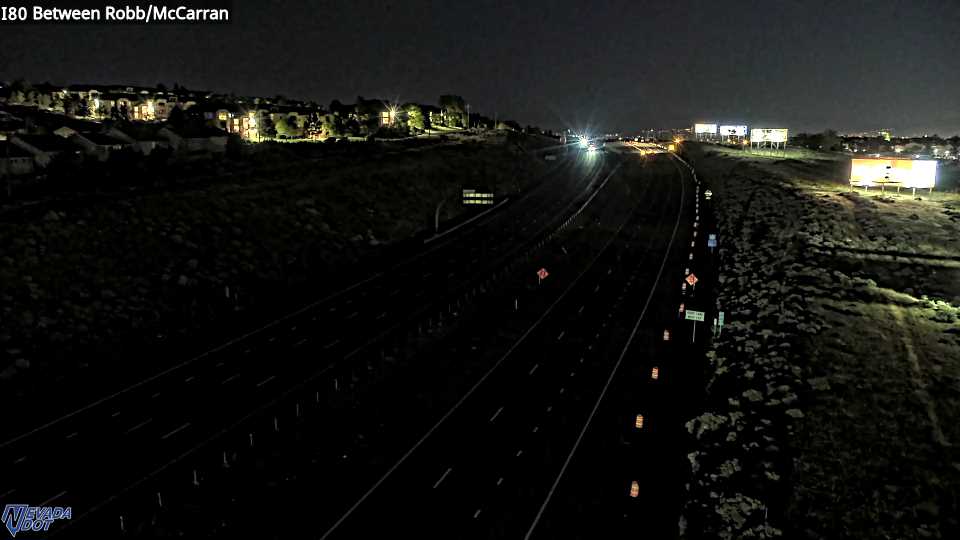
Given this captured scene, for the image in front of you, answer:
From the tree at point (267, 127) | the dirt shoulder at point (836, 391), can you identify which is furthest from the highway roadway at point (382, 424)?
the tree at point (267, 127)

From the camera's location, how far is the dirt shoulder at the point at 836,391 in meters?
20.0

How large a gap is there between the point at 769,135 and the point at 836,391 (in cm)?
14303

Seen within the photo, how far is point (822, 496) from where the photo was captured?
2041cm

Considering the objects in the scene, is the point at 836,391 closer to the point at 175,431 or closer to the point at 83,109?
the point at 175,431

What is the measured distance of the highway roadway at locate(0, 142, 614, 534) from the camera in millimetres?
23547

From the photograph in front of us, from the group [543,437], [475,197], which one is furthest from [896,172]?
[543,437]

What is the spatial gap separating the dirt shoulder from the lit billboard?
16427 mm

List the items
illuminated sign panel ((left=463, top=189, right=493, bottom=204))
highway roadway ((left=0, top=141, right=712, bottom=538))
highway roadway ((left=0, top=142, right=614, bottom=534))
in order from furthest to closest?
1. illuminated sign panel ((left=463, top=189, right=493, bottom=204))
2. highway roadway ((left=0, top=142, right=614, bottom=534))
3. highway roadway ((left=0, top=141, right=712, bottom=538))

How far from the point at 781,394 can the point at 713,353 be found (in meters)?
7.57

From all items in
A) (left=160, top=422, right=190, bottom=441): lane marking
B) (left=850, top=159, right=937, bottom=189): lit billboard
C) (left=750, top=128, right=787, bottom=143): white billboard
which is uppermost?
(left=750, top=128, right=787, bottom=143): white billboard

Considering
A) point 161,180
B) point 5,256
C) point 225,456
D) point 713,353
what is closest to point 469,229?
point 161,180

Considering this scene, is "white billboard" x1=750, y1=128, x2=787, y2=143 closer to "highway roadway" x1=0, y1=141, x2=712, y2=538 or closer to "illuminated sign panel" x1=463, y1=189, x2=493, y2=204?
"illuminated sign panel" x1=463, y1=189, x2=493, y2=204

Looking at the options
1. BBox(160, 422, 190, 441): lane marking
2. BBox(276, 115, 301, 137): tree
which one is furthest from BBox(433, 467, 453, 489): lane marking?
BBox(276, 115, 301, 137): tree

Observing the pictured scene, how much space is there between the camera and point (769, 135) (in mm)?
151625
